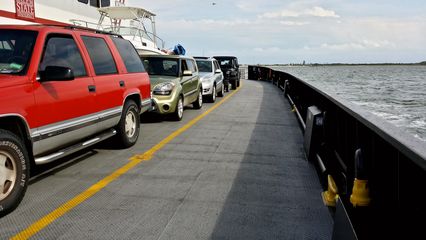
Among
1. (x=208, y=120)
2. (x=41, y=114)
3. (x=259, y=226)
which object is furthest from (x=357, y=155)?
(x=208, y=120)

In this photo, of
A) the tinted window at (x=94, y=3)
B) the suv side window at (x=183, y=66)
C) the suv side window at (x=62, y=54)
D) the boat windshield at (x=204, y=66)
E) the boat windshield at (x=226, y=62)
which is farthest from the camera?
the boat windshield at (x=226, y=62)

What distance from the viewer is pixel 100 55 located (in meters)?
5.92

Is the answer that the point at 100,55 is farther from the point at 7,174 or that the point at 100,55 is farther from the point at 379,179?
the point at 379,179

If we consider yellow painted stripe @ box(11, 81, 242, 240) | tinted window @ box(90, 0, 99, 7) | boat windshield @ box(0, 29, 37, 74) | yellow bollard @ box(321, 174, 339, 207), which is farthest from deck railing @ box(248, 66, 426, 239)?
tinted window @ box(90, 0, 99, 7)

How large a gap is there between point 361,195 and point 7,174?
333 cm

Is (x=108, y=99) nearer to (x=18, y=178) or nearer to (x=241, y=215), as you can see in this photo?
(x=18, y=178)

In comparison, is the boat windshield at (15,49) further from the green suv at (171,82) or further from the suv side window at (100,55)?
the green suv at (171,82)

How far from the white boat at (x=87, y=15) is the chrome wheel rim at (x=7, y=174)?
9.22 meters

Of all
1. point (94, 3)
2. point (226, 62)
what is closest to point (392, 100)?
point (226, 62)

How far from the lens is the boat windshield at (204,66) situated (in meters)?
16.5

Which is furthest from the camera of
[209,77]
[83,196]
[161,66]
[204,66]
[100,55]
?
[204,66]

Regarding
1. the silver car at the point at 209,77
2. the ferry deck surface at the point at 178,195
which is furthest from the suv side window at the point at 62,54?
the silver car at the point at 209,77

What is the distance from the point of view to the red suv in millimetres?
3939

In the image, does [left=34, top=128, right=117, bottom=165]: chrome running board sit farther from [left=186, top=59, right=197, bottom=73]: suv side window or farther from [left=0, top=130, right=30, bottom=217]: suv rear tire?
[left=186, top=59, right=197, bottom=73]: suv side window
